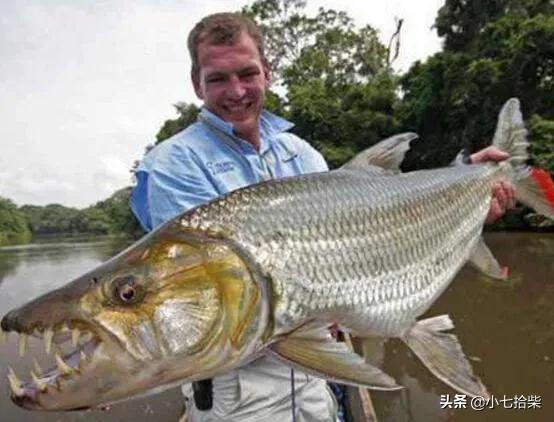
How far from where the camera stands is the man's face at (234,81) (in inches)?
106

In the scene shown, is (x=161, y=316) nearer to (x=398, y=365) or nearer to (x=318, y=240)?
(x=318, y=240)

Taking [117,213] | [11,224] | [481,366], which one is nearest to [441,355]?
[481,366]

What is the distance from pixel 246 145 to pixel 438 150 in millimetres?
28398

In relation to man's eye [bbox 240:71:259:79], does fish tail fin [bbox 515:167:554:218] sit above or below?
below

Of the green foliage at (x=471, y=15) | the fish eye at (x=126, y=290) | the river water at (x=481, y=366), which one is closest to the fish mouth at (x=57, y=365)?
the fish eye at (x=126, y=290)

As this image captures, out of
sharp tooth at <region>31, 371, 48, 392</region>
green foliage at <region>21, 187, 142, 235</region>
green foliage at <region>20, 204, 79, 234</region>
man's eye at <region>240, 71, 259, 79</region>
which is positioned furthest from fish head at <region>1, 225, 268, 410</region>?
green foliage at <region>20, 204, 79, 234</region>

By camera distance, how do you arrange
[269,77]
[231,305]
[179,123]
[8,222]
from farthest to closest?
[8,222] → [179,123] → [269,77] → [231,305]

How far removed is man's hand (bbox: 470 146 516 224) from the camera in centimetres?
326

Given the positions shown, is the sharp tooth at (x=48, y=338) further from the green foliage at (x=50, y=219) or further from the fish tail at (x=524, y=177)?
the green foliage at (x=50, y=219)

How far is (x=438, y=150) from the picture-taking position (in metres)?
30.0

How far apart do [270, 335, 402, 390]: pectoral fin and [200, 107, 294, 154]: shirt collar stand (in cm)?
113

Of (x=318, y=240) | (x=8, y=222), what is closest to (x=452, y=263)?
(x=318, y=240)

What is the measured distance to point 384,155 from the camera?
2.65 m

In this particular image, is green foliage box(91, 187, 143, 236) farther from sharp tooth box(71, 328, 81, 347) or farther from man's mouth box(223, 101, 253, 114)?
sharp tooth box(71, 328, 81, 347)
